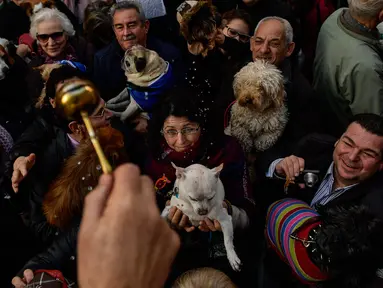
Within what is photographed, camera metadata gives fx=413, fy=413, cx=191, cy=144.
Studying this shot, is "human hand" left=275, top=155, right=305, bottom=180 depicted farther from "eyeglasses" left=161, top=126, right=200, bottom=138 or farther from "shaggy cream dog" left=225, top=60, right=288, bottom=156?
"eyeglasses" left=161, top=126, right=200, bottom=138

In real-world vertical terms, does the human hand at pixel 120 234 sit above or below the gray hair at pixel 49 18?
above

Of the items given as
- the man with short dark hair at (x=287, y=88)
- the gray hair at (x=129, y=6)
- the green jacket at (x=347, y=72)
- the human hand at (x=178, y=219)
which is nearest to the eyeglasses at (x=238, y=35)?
the man with short dark hair at (x=287, y=88)

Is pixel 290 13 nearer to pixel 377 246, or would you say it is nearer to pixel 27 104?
pixel 27 104

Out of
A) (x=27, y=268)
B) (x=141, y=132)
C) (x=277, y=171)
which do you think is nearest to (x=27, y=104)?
(x=141, y=132)

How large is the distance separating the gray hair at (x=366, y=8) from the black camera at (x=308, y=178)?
4.00 ft

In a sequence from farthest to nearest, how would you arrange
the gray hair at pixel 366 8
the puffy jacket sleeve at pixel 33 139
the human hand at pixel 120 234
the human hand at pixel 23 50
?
the human hand at pixel 23 50 < the gray hair at pixel 366 8 < the puffy jacket sleeve at pixel 33 139 < the human hand at pixel 120 234

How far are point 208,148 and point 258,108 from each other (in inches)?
20.1

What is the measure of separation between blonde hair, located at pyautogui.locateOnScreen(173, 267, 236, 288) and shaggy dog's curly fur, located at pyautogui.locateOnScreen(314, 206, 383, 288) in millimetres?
378

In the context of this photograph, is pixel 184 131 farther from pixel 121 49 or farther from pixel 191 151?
→ pixel 121 49

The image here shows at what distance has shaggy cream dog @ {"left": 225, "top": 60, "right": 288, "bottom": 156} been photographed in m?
2.48

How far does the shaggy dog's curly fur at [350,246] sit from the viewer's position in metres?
1.46

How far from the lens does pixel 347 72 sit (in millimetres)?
2789

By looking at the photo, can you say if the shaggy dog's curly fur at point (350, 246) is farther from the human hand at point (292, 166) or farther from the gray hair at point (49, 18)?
the gray hair at point (49, 18)

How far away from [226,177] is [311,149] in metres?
0.55
